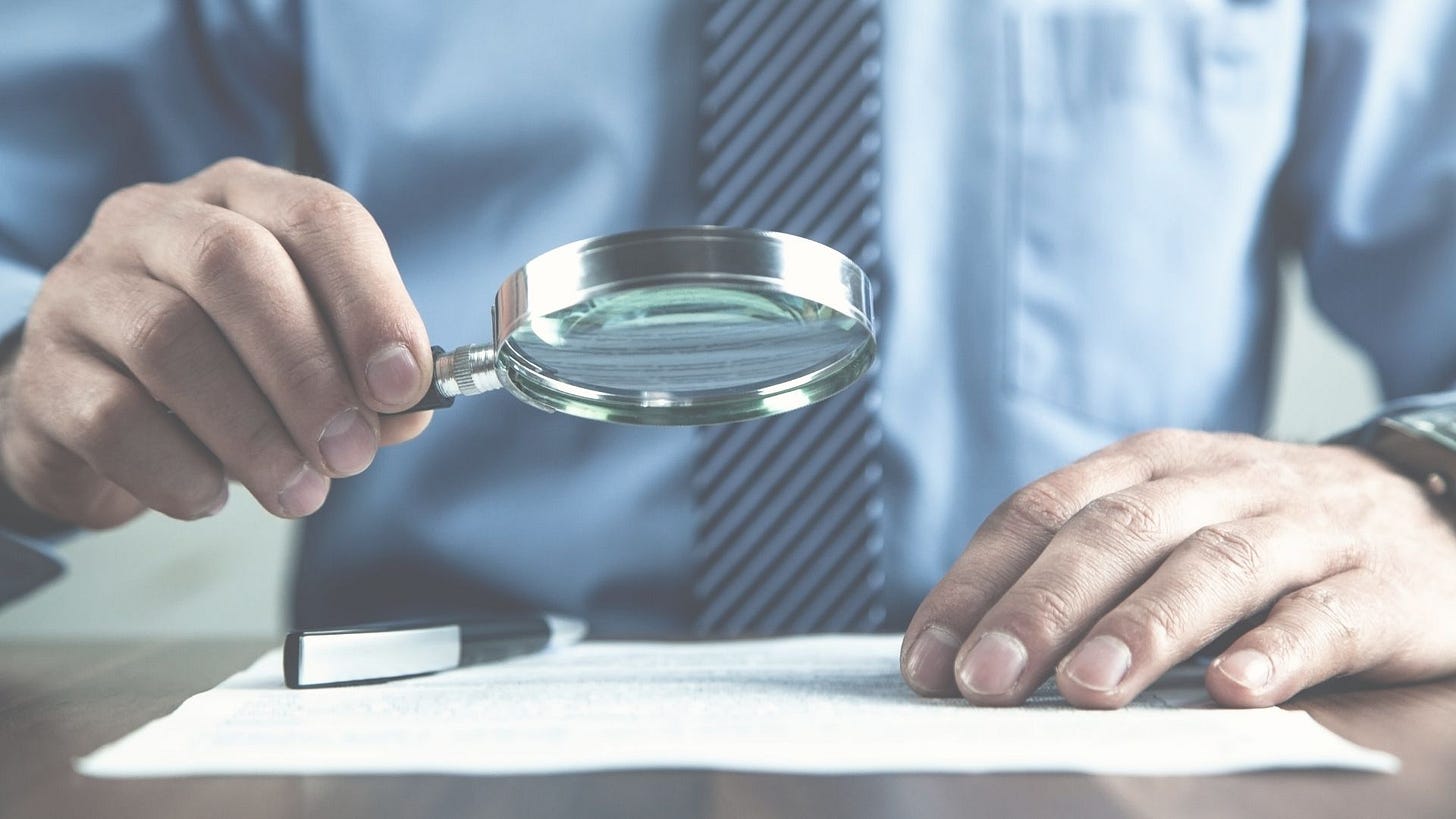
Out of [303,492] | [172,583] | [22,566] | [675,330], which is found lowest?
[172,583]

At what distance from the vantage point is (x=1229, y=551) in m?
0.60

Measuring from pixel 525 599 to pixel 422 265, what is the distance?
12.1 inches

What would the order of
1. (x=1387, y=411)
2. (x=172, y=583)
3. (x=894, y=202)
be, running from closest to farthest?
(x=1387, y=411) < (x=894, y=202) < (x=172, y=583)

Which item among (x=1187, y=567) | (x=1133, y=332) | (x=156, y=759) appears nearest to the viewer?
(x=156, y=759)

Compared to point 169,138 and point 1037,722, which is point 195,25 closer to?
point 169,138

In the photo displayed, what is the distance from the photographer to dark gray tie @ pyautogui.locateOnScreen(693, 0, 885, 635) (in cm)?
94

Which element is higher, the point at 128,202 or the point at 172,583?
the point at 128,202

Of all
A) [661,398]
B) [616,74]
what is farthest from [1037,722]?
[616,74]

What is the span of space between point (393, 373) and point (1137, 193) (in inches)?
29.4

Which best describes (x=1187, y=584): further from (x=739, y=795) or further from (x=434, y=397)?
(x=434, y=397)

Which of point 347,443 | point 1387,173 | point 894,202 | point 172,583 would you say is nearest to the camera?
point 347,443

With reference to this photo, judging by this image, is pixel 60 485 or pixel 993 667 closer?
pixel 993 667

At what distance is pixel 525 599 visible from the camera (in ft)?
3.31

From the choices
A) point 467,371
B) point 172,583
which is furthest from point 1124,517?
point 172,583
